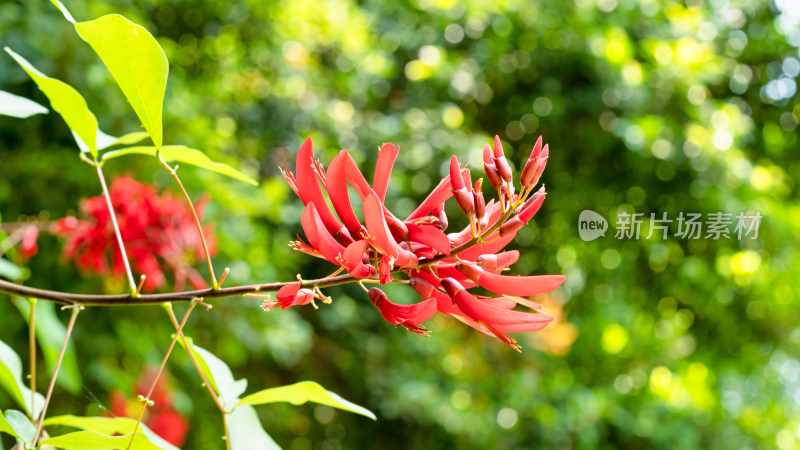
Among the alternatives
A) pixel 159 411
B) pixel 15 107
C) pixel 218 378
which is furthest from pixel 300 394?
pixel 159 411

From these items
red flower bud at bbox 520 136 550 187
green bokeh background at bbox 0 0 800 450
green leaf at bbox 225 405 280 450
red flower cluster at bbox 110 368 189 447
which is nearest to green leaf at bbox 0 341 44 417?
green leaf at bbox 225 405 280 450

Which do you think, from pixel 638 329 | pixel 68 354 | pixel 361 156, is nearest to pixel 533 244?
pixel 638 329

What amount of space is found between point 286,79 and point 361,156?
39 centimetres

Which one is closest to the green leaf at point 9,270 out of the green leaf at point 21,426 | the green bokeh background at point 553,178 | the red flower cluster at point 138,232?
the red flower cluster at point 138,232

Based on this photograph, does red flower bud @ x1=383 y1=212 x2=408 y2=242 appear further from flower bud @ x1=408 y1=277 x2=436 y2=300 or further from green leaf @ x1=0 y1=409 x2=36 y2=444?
green leaf @ x1=0 y1=409 x2=36 y2=444

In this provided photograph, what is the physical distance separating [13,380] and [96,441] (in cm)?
15

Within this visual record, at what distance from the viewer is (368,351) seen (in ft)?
7.34

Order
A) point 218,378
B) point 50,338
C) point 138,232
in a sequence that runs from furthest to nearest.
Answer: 1. point 138,232
2. point 50,338
3. point 218,378

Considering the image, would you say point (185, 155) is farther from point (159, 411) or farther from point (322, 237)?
point (159, 411)

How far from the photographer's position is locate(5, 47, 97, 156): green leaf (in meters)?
0.43

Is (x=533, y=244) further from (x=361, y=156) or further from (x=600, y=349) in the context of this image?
(x=361, y=156)

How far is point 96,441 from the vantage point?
0.38 meters

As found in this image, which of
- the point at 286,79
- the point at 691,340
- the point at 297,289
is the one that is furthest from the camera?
the point at 691,340

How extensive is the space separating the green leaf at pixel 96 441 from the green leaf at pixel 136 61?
177mm
